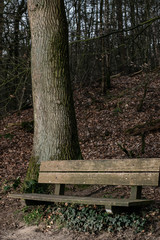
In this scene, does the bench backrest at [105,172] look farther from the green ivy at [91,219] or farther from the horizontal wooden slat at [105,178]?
the green ivy at [91,219]

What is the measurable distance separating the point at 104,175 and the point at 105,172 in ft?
0.17

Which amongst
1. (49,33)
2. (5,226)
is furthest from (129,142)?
(5,226)

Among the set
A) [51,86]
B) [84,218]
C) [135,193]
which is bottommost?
[84,218]

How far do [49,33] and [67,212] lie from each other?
3.58 m

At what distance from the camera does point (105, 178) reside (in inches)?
189

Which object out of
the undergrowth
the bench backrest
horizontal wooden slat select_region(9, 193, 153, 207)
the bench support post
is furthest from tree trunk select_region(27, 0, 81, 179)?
the bench support post

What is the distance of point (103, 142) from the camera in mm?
11047

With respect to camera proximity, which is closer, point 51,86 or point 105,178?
point 105,178

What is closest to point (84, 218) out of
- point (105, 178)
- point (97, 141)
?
point (105, 178)

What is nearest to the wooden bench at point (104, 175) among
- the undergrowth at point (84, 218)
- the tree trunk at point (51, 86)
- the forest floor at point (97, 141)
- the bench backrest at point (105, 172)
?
the bench backrest at point (105, 172)

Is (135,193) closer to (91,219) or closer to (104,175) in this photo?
(104,175)

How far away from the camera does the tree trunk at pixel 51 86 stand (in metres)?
6.34

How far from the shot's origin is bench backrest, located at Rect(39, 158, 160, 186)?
4363 mm

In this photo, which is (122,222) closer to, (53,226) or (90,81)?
(53,226)
